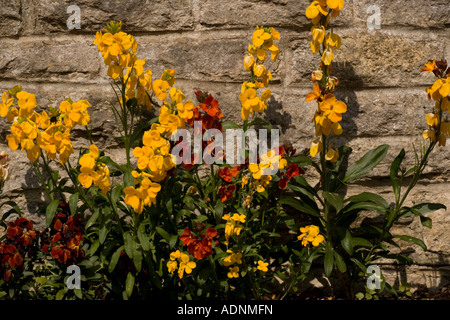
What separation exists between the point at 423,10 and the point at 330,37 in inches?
23.5

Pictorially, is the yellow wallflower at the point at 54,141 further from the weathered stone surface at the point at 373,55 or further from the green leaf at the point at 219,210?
the weathered stone surface at the point at 373,55

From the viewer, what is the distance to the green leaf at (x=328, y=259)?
223cm

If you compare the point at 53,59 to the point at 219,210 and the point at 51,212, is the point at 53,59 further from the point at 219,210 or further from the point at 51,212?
the point at 219,210

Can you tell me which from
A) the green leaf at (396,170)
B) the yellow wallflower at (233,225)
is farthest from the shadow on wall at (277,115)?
the yellow wallflower at (233,225)

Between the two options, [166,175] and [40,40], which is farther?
[40,40]

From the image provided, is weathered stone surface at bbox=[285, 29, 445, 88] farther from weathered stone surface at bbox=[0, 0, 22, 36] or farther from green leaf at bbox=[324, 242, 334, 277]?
weathered stone surface at bbox=[0, 0, 22, 36]

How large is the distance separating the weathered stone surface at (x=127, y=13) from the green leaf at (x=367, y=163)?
1010 millimetres

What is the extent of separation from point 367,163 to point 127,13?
4.28ft

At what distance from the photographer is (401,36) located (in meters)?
2.50

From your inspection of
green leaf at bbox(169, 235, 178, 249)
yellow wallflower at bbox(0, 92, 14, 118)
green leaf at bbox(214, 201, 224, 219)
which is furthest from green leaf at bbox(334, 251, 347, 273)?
yellow wallflower at bbox(0, 92, 14, 118)

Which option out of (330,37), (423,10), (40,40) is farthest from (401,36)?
(40,40)
